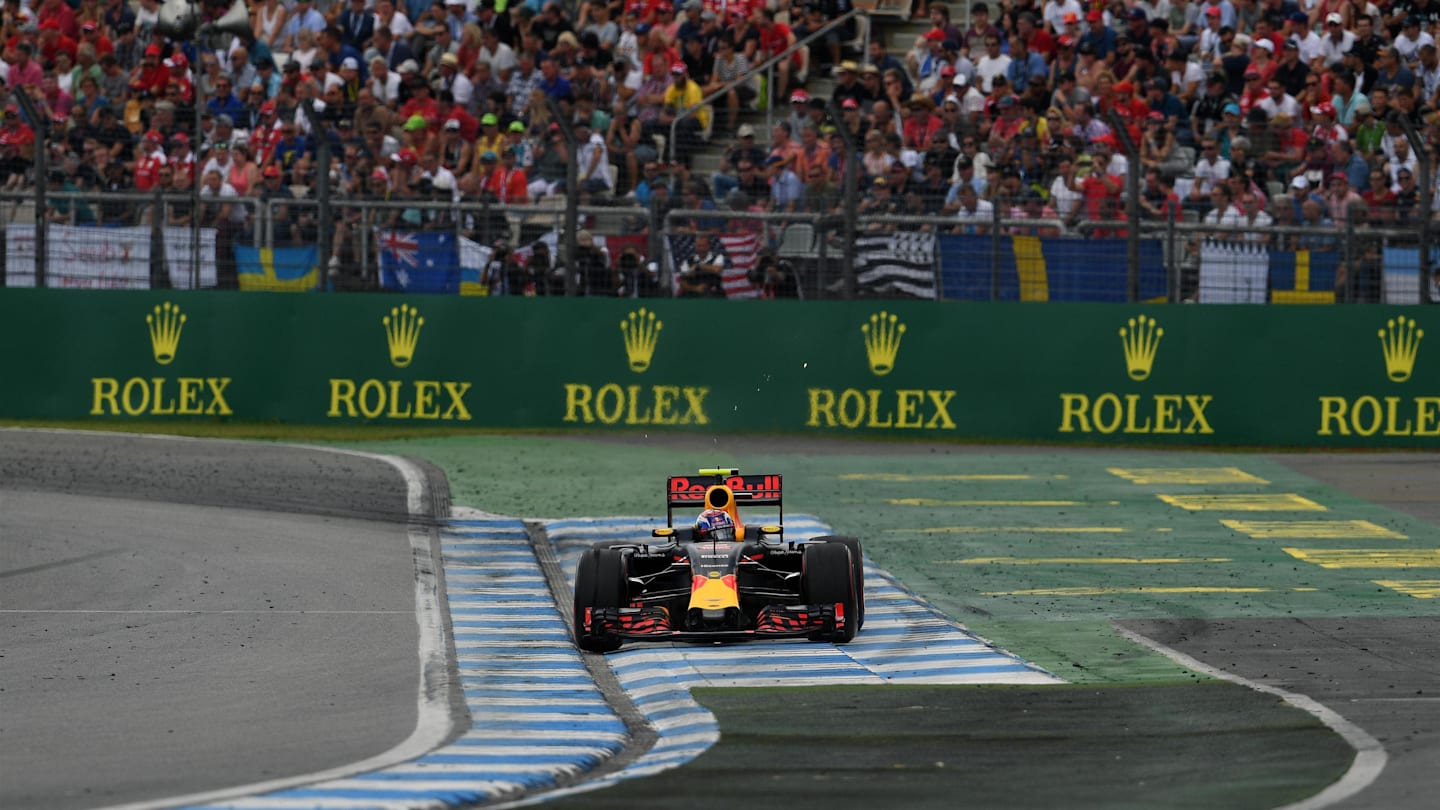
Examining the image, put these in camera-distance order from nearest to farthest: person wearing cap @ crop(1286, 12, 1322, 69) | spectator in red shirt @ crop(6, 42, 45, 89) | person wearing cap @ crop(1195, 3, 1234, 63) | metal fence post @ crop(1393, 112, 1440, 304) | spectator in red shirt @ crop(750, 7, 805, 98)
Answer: metal fence post @ crop(1393, 112, 1440, 304)
person wearing cap @ crop(1286, 12, 1322, 69)
person wearing cap @ crop(1195, 3, 1234, 63)
spectator in red shirt @ crop(750, 7, 805, 98)
spectator in red shirt @ crop(6, 42, 45, 89)

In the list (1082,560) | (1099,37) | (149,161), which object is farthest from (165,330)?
(1082,560)

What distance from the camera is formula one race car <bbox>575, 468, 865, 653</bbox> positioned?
11.4 metres

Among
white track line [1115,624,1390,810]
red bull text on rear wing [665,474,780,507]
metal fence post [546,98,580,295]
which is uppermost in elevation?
metal fence post [546,98,580,295]

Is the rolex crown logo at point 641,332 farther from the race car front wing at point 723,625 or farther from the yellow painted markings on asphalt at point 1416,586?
the race car front wing at point 723,625

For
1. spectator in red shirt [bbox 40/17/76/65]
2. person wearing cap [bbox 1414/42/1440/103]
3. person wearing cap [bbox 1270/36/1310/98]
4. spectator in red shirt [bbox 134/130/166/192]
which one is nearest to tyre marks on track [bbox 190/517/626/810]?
spectator in red shirt [bbox 134/130/166/192]

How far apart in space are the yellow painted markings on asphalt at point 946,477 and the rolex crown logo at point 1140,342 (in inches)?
116

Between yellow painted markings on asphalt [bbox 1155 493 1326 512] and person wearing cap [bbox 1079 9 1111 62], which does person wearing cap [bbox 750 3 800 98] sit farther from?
yellow painted markings on asphalt [bbox 1155 493 1326 512]

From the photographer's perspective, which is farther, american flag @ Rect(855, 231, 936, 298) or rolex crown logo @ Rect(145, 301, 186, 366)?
rolex crown logo @ Rect(145, 301, 186, 366)

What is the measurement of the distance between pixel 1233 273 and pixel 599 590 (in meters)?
11.6

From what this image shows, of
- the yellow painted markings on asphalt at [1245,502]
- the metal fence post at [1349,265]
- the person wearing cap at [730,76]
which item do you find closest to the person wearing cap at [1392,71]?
the metal fence post at [1349,265]

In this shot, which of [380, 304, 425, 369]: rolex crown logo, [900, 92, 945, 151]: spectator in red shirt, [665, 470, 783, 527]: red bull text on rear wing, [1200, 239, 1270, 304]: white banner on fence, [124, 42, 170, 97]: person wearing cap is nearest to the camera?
[665, 470, 783, 527]: red bull text on rear wing

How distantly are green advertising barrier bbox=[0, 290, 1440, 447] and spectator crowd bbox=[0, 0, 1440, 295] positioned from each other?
103 centimetres

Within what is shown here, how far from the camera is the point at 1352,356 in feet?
71.0

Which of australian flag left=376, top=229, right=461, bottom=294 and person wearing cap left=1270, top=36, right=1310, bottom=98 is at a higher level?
person wearing cap left=1270, top=36, right=1310, bottom=98
